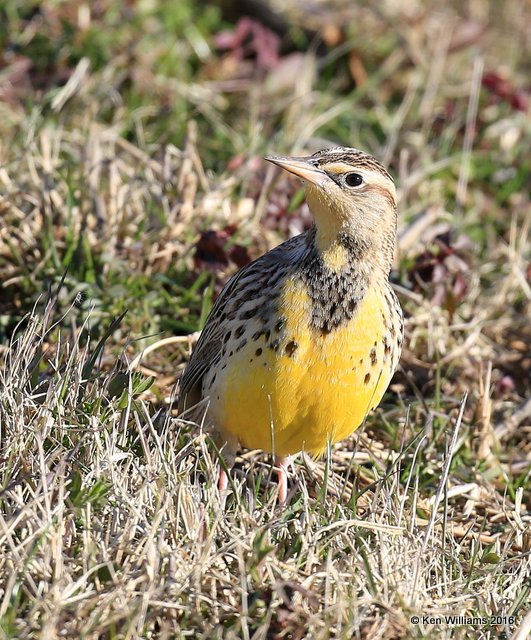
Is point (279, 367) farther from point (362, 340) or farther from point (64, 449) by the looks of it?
point (64, 449)

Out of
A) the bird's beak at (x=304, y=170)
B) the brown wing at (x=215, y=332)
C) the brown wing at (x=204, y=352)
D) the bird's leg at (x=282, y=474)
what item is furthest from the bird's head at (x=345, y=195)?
the bird's leg at (x=282, y=474)

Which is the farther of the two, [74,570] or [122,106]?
[122,106]

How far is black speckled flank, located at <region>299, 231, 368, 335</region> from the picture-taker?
4461 mm

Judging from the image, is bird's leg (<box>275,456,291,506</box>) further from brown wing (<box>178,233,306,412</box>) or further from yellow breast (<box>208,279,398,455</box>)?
brown wing (<box>178,233,306,412</box>)

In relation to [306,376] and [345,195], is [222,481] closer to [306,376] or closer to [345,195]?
[306,376]

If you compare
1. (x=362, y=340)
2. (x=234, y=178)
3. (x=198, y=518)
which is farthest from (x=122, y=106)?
(x=198, y=518)

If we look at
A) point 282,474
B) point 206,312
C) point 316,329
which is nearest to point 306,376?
point 316,329

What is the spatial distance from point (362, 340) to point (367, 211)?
21.0 inches

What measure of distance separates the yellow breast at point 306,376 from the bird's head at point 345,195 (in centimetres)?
21

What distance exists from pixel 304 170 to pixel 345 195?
0.19 metres

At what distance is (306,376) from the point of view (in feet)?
14.4

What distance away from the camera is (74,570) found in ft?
12.2

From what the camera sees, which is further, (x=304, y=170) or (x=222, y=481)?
(x=222, y=481)

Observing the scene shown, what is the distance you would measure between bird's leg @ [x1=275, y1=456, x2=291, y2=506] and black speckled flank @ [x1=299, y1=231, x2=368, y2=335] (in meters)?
0.71
